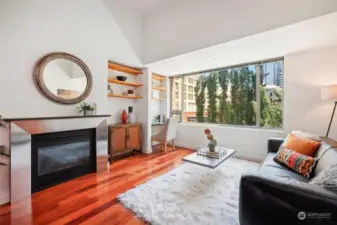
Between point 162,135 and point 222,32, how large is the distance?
263cm

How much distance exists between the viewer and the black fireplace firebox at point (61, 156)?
2457 millimetres

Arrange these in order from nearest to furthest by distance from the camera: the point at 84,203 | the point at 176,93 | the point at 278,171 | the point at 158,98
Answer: the point at 278,171 < the point at 84,203 < the point at 158,98 < the point at 176,93

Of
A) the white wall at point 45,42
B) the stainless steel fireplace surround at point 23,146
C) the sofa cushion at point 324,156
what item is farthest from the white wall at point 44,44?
the sofa cushion at point 324,156

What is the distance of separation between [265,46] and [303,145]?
1.82 m

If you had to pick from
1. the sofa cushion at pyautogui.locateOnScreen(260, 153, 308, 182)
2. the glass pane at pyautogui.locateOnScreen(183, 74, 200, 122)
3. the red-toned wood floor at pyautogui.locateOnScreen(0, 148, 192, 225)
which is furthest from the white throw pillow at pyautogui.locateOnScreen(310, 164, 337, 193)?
the glass pane at pyautogui.locateOnScreen(183, 74, 200, 122)

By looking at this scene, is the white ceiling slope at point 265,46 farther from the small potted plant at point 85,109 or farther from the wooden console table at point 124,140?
the small potted plant at point 85,109

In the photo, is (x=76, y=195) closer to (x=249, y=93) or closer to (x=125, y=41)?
(x=125, y=41)

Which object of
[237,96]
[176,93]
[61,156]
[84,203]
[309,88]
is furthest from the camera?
[176,93]

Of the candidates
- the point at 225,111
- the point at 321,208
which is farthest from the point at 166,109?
the point at 321,208

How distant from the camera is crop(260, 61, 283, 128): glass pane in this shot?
12.1 feet

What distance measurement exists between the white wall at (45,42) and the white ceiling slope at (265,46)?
1.36 m

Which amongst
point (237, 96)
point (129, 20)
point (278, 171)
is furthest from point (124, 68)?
point (278, 171)

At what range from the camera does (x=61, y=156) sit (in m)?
2.77

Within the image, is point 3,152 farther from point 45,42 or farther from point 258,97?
point 258,97
